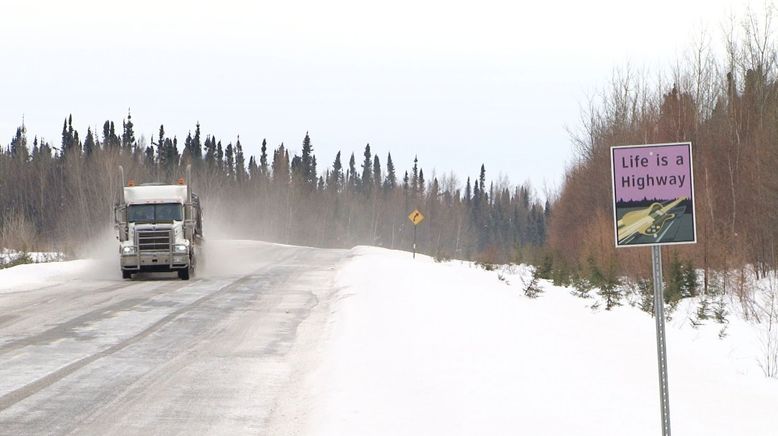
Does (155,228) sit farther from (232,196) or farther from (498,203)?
(498,203)

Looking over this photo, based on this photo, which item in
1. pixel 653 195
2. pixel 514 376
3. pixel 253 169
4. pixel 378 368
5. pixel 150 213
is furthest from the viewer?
pixel 253 169

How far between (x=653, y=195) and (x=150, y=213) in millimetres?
23816

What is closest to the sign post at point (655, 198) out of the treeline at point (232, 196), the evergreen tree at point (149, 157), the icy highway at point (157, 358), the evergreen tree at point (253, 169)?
the icy highway at point (157, 358)

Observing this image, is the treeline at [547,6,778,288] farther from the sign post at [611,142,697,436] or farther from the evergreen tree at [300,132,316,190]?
the evergreen tree at [300,132,316,190]

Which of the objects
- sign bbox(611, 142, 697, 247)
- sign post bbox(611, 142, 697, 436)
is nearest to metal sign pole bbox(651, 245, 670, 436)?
sign post bbox(611, 142, 697, 436)

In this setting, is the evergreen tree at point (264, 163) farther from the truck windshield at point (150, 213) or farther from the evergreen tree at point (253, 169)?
the truck windshield at point (150, 213)

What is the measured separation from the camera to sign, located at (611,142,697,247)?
6.74 meters

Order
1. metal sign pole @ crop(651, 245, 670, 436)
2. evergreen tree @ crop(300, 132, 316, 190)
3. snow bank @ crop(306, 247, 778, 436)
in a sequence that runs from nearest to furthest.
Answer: metal sign pole @ crop(651, 245, 670, 436) → snow bank @ crop(306, 247, 778, 436) → evergreen tree @ crop(300, 132, 316, 190)

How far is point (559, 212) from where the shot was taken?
5809cm

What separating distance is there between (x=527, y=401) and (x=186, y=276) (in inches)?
852

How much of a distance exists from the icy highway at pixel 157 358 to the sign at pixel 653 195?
3679 mm

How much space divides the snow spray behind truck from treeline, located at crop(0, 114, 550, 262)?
55.8 m

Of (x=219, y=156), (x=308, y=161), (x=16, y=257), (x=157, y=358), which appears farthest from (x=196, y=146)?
(x=157, y=358)

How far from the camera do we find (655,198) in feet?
22.4
